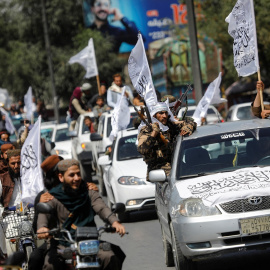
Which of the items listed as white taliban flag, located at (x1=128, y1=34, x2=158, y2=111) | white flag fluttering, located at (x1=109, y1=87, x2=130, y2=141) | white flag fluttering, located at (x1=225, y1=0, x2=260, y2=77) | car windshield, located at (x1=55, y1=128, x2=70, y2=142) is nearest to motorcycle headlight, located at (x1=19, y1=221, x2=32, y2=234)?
white taliban flag, located at (x1=128, y1=34, x2=158, y2=111)

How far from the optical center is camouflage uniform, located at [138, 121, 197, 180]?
11156 millimetres

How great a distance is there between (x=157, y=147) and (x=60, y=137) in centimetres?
1713

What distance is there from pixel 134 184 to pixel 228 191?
617 cm

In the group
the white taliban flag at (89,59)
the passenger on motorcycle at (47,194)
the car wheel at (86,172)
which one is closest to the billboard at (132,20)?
the white taliban flag at (89,59)

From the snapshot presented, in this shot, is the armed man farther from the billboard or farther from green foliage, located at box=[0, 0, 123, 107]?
the billboard

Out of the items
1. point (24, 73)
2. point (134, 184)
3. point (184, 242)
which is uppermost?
point (184, 242)

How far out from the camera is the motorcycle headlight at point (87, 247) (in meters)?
6.67

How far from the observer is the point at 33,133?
10.7 m

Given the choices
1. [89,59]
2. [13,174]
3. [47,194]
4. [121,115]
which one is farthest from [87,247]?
[89,59]

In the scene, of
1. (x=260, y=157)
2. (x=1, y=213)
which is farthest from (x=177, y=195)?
(x=1, y=213)

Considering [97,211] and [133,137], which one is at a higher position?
[97,211]

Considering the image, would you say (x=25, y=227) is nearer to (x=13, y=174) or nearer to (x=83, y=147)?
(x=13, y=174)

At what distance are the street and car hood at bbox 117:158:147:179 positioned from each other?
80cm

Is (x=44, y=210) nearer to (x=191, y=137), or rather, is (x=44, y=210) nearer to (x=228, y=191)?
(x=228, y=191)
